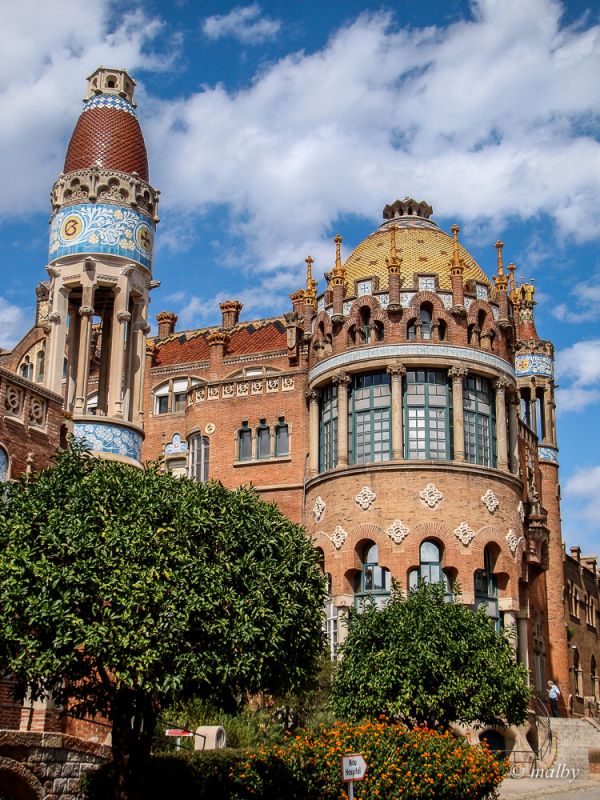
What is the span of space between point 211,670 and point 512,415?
83.4 ft

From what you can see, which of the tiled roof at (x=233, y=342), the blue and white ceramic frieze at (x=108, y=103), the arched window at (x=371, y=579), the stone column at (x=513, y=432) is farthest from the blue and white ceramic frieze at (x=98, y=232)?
the tiled roof at (x=233, y=342)

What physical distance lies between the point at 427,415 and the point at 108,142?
14945mm

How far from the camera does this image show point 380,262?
43938 millimetres

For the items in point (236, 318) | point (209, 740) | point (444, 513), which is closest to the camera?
point (209, 740)

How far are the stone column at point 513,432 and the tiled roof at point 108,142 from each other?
1754 centimetres

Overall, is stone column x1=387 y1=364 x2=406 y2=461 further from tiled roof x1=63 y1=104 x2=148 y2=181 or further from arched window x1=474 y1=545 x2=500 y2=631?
tiled roof x1=63 y1=104 x2=148 y2=181

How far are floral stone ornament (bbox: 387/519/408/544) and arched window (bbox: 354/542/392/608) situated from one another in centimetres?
85

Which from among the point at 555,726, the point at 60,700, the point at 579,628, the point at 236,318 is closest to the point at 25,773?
the point at 60,700

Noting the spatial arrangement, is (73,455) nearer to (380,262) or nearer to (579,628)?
(380,262)

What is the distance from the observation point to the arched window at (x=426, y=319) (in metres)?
41.7

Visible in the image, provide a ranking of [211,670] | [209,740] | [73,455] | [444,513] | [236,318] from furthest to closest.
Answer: [236,318]
[444,513]
[209,740]
[73,455]
[211,670]

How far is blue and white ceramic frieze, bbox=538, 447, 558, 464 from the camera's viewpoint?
5388cm

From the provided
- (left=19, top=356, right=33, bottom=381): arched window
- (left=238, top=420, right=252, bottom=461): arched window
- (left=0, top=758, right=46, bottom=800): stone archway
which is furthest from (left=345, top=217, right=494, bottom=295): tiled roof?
(left=0, top=758, right=46, bottom=800): stone archway

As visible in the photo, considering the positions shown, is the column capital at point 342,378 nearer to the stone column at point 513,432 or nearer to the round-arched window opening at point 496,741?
the stone column at point 513,432
